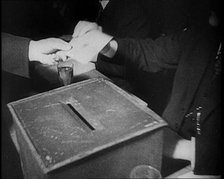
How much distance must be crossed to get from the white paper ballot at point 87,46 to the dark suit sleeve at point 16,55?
232mm

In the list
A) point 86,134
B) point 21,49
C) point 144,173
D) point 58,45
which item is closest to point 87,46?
point 58,45

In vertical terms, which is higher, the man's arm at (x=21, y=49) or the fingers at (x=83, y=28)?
the fingers at (x=83, y=28)

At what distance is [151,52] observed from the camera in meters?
2.12

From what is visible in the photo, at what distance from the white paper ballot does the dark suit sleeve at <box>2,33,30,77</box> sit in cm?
23

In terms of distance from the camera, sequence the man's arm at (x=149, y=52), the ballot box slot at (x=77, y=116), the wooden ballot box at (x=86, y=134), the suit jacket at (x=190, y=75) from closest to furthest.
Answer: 1. the wooden ballot box at (x=86, y=134)
2. the ballot box slot at (x=77, y=116)
3. the suit jacket at (x=190, y=75)
4. the man's arm at (x=149, y=52)

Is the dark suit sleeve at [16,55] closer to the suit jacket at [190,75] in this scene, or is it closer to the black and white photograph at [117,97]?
the black and white photograph at [117,97]

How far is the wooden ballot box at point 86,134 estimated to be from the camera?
33.6 inches

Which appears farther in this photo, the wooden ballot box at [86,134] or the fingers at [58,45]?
the fingers at [58,45]

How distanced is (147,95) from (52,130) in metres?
1.94

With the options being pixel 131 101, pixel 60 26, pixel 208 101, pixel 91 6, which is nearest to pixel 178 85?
pixel 208 101

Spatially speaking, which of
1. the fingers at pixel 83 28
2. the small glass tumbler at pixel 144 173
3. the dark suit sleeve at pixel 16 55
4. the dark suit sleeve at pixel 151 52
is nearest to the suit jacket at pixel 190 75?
the dark suit sleeve at pixel 151 52

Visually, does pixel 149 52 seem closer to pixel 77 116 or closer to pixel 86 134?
pixel 77 116

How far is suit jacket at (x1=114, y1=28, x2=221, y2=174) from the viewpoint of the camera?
141 cm

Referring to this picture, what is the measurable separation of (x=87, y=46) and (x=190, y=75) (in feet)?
2.38
